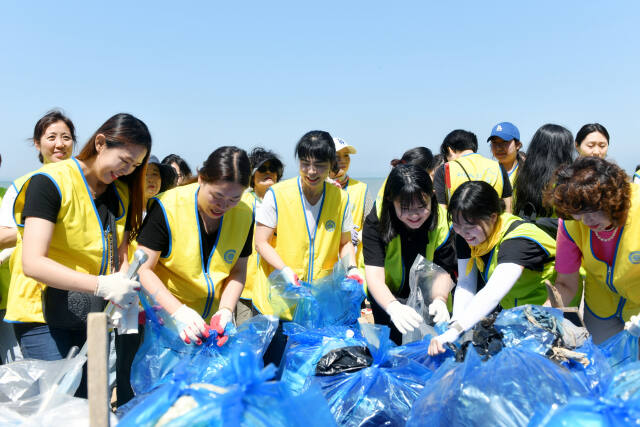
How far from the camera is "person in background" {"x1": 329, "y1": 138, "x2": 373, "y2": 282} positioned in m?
4.15

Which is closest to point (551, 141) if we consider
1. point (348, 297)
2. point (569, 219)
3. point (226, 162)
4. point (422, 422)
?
point (569, 219)

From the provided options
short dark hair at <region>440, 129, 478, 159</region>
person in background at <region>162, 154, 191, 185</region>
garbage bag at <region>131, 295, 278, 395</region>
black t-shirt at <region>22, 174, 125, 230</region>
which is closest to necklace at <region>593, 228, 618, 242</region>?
garbage bag at <region>131, 295, 278, 395</region>

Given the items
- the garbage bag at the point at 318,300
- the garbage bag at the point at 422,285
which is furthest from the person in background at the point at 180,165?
the garbage bag at the point at 422,285

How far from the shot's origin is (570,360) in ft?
5.50

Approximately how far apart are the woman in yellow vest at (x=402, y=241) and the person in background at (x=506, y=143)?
1.77 m

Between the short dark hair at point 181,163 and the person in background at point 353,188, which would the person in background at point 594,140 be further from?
the short dark hair at point 181,163

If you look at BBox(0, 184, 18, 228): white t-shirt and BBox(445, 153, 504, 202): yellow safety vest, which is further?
BBox(445, 153, 504, 202): yellow safety vest

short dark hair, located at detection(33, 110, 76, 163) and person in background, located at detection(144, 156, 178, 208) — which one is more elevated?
short dark hair, located at detection(33, 110, 76, 163)

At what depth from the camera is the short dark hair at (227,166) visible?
2111 millimetres

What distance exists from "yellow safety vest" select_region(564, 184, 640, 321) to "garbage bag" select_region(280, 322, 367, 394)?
99 centimetres

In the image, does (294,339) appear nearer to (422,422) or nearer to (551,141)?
(422,422)

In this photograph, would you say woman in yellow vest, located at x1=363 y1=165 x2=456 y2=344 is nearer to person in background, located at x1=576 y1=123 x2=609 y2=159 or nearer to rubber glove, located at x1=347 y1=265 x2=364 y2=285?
rubber glove, located at x1=347 y1=265 x2=364 y2=285

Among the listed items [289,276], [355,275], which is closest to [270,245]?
[289,276]

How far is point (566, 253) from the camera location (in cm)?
217
